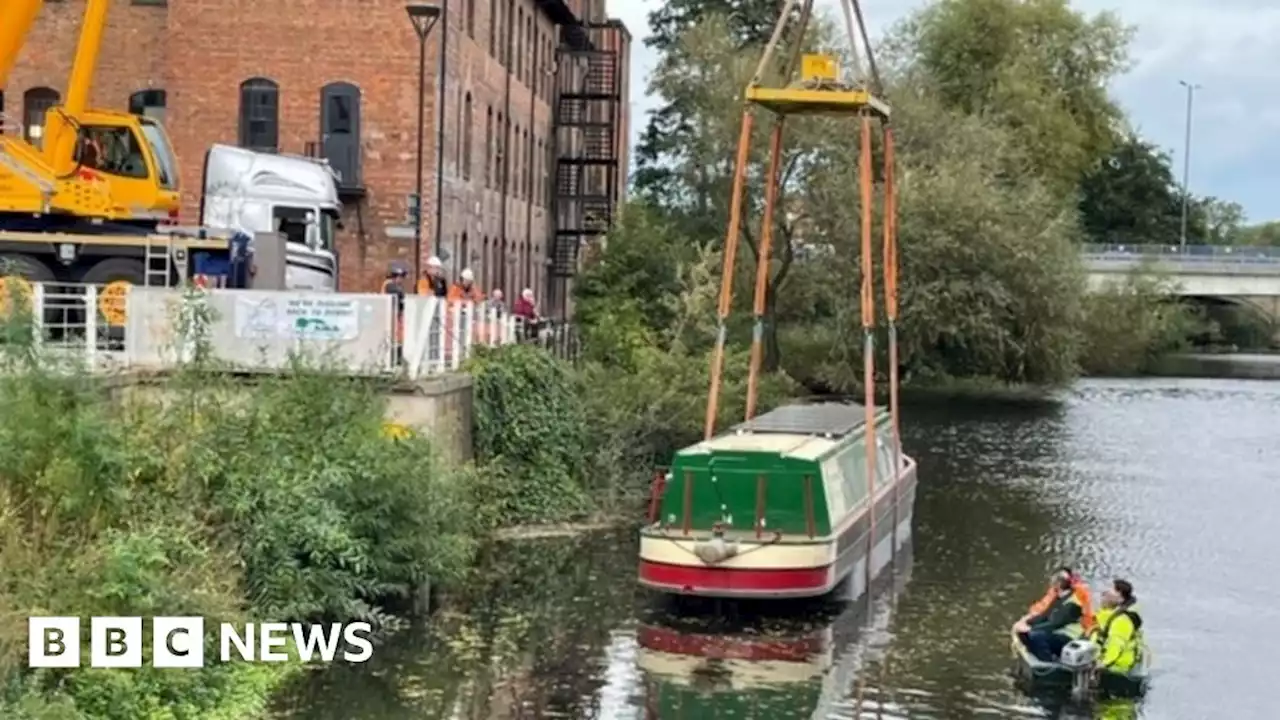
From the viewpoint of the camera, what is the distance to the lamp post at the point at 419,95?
34.0 metres

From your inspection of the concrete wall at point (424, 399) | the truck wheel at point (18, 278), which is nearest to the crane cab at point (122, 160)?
the truck wheel at point (18, 278)

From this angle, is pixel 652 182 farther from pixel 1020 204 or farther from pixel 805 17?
pixel 805 17

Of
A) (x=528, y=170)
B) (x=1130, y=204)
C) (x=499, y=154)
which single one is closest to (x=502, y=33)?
(x=499, y=154)

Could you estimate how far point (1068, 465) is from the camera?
129 feet

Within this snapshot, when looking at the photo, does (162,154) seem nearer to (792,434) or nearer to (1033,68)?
(792,434)

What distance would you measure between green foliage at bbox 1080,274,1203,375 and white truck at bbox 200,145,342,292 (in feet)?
136

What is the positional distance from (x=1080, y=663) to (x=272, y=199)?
60.5 feet

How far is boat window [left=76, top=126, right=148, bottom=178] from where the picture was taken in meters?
28.8

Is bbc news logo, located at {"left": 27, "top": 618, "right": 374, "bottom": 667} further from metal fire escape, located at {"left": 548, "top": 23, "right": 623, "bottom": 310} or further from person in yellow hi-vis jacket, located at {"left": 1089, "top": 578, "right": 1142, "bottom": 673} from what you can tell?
metal fire escape, located at {"left": 548, "top": 23, "right": 623, "bottom": 310}

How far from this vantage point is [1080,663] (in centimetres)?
1834

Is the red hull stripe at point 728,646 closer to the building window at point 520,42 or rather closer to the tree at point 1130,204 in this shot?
the building window at point 520,42

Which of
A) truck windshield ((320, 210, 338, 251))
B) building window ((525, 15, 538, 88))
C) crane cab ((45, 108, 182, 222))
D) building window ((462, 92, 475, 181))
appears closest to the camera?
crane cab ((45, 108, 182, 222))

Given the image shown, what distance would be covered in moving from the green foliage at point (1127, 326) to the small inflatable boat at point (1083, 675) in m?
50.2

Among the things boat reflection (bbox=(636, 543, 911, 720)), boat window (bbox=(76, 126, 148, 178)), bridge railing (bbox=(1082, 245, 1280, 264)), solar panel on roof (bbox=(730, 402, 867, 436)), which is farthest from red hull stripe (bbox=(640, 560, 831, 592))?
bridge railing (bbox=(1082, 245, 1280, 264))
